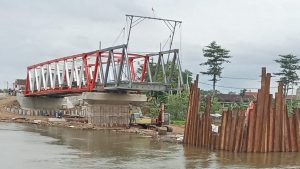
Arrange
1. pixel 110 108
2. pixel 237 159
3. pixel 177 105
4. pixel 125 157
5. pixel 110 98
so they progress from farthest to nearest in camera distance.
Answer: pixel 177 105
pixel 110 108
pixel 110 98
pixel 125 157
pixel 237 159

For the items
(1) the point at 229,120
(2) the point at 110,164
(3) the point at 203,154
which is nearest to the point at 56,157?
(2) the point at 110,164

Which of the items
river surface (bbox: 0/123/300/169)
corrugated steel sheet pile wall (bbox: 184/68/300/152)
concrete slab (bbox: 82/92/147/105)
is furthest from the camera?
concrete slab (bbox: 82/92/147/105)

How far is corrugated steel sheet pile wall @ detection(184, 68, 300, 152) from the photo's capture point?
2831 centimetres

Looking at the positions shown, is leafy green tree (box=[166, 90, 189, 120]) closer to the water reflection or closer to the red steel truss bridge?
the red steel truss bridge

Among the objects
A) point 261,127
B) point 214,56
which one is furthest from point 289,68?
point 261,127

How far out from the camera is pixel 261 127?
93.5 feet

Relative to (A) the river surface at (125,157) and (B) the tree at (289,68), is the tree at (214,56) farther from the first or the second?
(A) the river surface at (125,157)

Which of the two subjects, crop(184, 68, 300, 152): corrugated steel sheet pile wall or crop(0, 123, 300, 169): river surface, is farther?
crop(184, 68, 300, 152): corrugated steel sheet pile wall

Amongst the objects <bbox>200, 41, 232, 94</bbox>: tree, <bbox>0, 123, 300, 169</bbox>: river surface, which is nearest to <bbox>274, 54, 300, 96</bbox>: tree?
<bbox>200, 41, 232, 94</bbox>: tree

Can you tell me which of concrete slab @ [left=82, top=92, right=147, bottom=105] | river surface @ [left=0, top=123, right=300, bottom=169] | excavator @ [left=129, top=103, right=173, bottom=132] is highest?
concrete slab @ [left=82, top=92, right=147, bottom=105]

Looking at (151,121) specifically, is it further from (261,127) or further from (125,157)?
(125,157)

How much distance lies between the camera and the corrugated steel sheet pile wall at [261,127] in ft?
92.9

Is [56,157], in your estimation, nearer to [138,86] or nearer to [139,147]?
[139,147]

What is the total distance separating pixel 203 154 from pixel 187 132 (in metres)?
5.86
